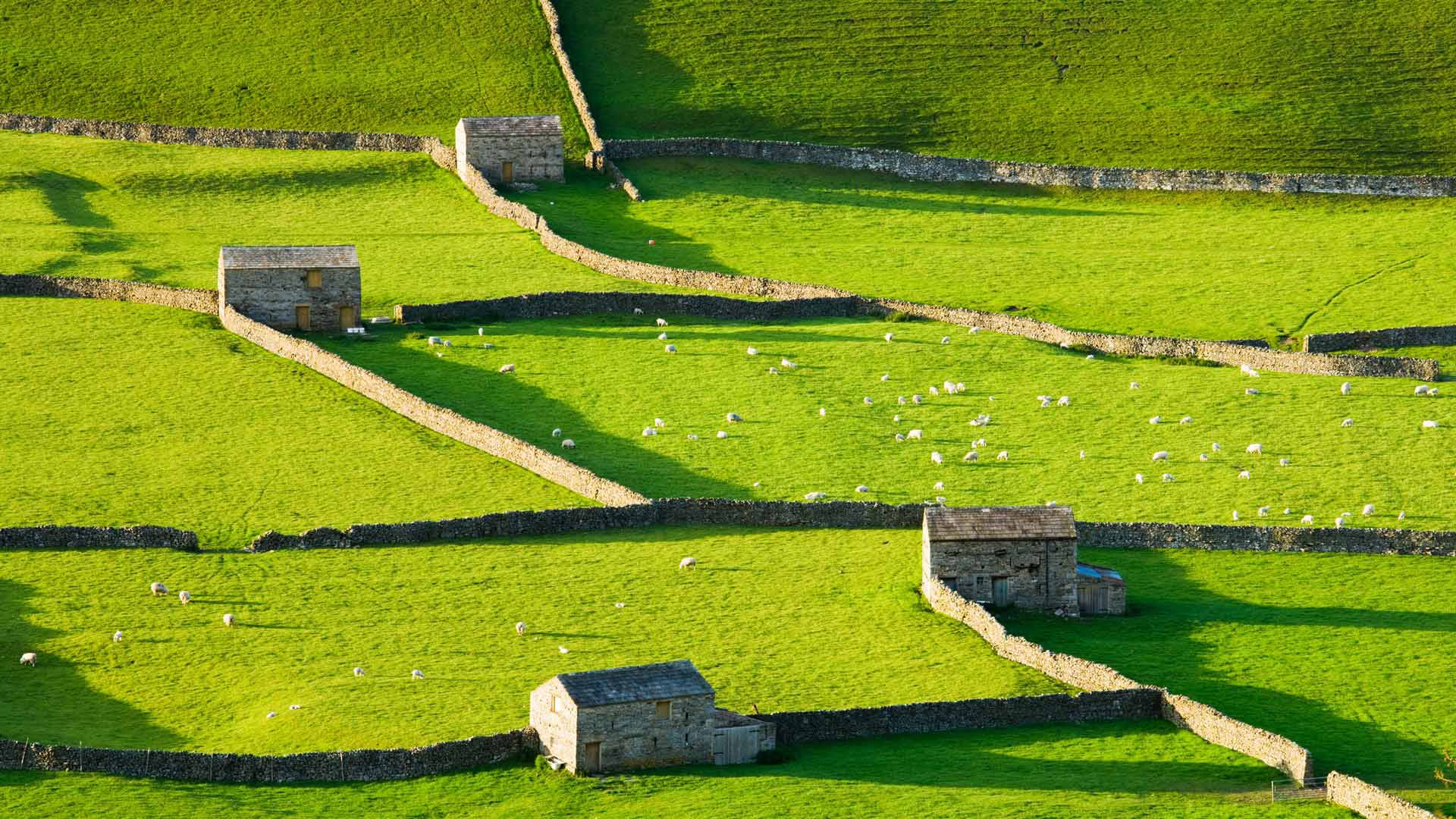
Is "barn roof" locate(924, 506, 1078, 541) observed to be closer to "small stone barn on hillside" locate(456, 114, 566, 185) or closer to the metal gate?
the metal gate

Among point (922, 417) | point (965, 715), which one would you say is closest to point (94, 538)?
point (965, 715)

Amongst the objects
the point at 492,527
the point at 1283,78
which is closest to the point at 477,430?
the point at 492,527

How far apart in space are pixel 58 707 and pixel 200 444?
63.3 feet

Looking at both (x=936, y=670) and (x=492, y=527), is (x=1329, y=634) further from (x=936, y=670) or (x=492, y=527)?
(x=492, y=527)

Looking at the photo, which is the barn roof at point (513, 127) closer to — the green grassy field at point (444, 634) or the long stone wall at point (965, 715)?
the green grassy field at point (444, 634)

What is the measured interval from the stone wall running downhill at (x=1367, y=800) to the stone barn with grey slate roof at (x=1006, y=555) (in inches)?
404

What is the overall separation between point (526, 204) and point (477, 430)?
1022 inches

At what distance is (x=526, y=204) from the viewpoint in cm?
9094

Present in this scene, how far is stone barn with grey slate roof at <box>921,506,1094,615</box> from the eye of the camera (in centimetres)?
5541

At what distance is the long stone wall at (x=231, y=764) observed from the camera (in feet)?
147

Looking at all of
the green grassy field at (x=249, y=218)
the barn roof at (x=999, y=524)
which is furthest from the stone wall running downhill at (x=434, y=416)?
the barn roof at (x=999, y=524)

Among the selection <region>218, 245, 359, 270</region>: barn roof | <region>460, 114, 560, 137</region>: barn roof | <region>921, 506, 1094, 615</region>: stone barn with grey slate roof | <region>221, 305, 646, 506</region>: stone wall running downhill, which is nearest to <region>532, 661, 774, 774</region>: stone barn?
<region>921, 506, 1094, 615</region>: stone barn with grey slate roof

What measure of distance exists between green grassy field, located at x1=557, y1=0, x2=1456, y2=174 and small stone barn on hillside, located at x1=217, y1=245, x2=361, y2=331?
2580 cm

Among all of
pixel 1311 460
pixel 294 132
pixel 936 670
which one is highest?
pixel 294 132
